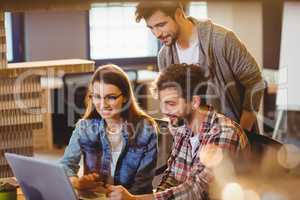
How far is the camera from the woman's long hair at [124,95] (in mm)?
1652

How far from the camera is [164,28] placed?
5.42 ft

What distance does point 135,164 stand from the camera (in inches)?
67.7

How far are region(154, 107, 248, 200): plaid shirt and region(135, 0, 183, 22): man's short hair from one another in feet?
0.90

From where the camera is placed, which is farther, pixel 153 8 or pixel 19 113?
pixel 19 113

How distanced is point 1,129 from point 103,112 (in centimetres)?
27

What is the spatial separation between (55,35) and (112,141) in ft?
1.04

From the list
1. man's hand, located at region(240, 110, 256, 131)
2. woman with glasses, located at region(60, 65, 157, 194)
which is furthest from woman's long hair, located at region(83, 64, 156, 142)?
man's hand, located at region(240, 110, 256, 131)

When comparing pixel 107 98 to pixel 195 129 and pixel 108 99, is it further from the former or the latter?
pixel 195 129

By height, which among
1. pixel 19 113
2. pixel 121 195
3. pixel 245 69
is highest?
pixel 245 69

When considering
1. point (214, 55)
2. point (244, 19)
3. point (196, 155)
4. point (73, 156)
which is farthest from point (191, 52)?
point (73, 156)

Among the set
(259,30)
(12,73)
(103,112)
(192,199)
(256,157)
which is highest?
(259,30)

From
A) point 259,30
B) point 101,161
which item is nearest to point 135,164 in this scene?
point 101,161

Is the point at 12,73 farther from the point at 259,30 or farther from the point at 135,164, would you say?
the point at 259,30

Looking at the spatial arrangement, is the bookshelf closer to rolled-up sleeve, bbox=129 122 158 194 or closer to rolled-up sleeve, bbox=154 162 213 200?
rolled-up sleeve, bbox=129 122 158 194
